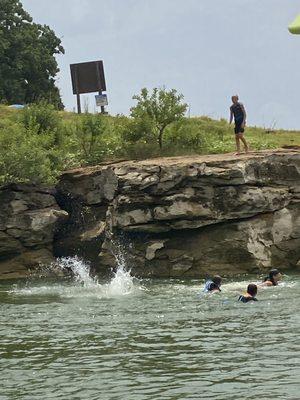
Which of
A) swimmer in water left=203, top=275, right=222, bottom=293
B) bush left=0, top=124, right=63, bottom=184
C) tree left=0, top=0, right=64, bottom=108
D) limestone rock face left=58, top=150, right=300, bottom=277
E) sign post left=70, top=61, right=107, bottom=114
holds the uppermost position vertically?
tree left=0, top=0, right=64, bottom=108

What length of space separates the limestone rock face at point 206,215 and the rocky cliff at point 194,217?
1.5 inches

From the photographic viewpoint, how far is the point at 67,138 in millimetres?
37469

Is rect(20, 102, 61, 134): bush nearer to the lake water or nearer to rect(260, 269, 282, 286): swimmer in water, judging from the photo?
the lake water

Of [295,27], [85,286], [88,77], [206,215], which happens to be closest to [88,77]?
[88,77]

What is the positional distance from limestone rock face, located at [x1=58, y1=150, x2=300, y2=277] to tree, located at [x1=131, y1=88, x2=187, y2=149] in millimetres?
5781

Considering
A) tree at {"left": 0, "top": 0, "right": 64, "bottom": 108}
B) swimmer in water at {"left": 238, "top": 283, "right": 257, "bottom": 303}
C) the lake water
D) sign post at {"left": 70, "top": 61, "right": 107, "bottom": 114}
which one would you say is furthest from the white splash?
tree at {"left": 0, "top": 0, "right": 64, "bottom": 108}

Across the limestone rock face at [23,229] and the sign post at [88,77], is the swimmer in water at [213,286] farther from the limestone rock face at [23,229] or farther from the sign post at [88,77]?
the sign post at [88,77]

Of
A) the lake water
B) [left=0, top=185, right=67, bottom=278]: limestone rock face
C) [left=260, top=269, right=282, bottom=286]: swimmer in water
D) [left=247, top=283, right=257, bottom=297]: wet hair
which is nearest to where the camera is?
the lake water

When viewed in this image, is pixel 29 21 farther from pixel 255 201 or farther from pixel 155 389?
pixel 155 389

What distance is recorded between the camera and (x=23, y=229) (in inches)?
1229

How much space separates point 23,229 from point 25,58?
31.6 metres

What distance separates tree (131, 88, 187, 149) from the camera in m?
36.7

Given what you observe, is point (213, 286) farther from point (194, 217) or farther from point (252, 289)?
point (194, 217)

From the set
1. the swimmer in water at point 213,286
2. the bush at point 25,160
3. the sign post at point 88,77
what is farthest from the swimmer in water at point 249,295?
the sign post at point 88,77
